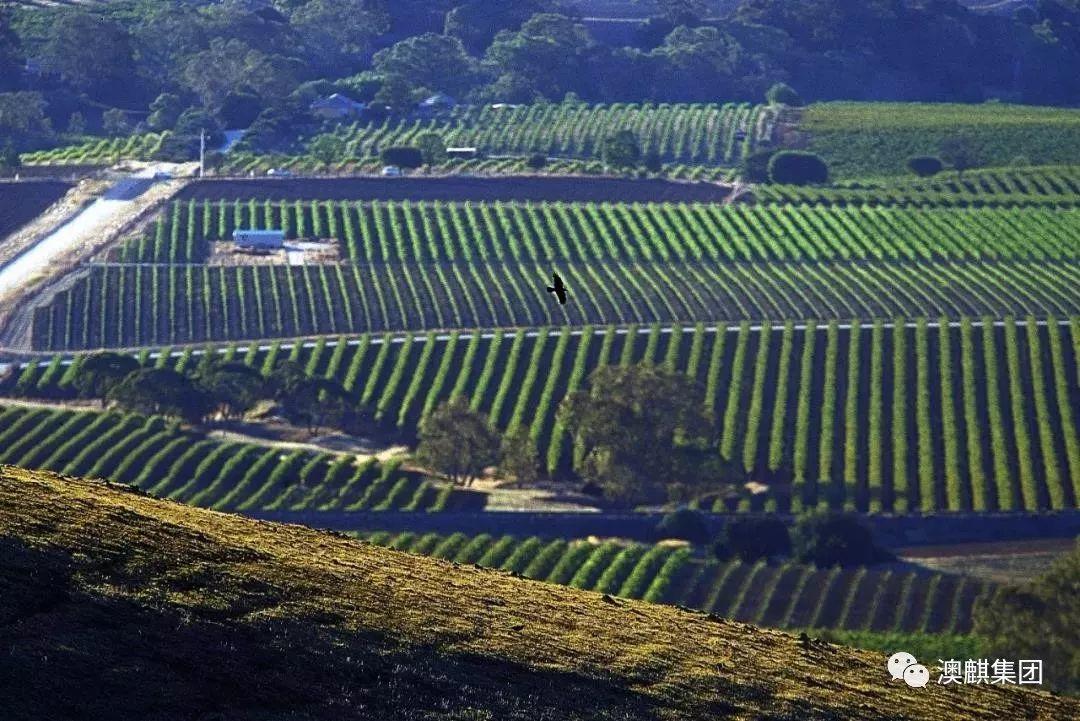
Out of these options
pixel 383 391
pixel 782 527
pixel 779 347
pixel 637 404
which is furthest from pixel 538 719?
pixel 779 347

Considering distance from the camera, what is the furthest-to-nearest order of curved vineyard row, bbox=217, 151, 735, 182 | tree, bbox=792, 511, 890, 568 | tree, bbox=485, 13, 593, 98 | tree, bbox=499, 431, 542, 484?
1. tree, bbox=485, 13, 593, 98
2. curved vineyard row, bbox=217, 151, 735, 182
3. tree, bbox=499, 431, 542, 484
4. tree, bbox=792, 511, 890, 568

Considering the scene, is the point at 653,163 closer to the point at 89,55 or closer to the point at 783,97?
the point at 783,97

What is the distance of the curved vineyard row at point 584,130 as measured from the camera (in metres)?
148

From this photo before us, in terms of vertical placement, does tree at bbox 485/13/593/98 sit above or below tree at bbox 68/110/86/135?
below

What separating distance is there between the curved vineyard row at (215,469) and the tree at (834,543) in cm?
1307

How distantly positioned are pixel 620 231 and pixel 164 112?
1971 inches

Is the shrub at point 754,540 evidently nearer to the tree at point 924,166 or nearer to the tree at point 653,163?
the tree at point 653,163

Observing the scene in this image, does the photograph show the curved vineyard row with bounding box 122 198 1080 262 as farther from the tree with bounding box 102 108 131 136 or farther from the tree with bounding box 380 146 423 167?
the tree with bounding box 102 108 131 136

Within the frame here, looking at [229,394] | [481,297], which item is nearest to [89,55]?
[481,297]

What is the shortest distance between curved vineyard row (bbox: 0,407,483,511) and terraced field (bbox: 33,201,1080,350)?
715 inches

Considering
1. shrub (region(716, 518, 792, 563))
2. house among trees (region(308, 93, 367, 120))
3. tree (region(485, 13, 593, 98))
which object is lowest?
tree (region(485, 13, 593, 98))

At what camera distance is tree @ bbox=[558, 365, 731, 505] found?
8038cm

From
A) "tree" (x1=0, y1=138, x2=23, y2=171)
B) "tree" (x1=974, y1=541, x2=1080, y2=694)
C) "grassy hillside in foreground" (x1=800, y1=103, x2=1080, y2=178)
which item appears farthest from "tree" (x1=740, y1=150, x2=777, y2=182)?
"tree" (x1=974, y1=541, x2=1080, y2=694)

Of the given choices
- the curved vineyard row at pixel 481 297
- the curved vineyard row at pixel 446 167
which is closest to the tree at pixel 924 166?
the curved vineyard row at pixel 446 167
